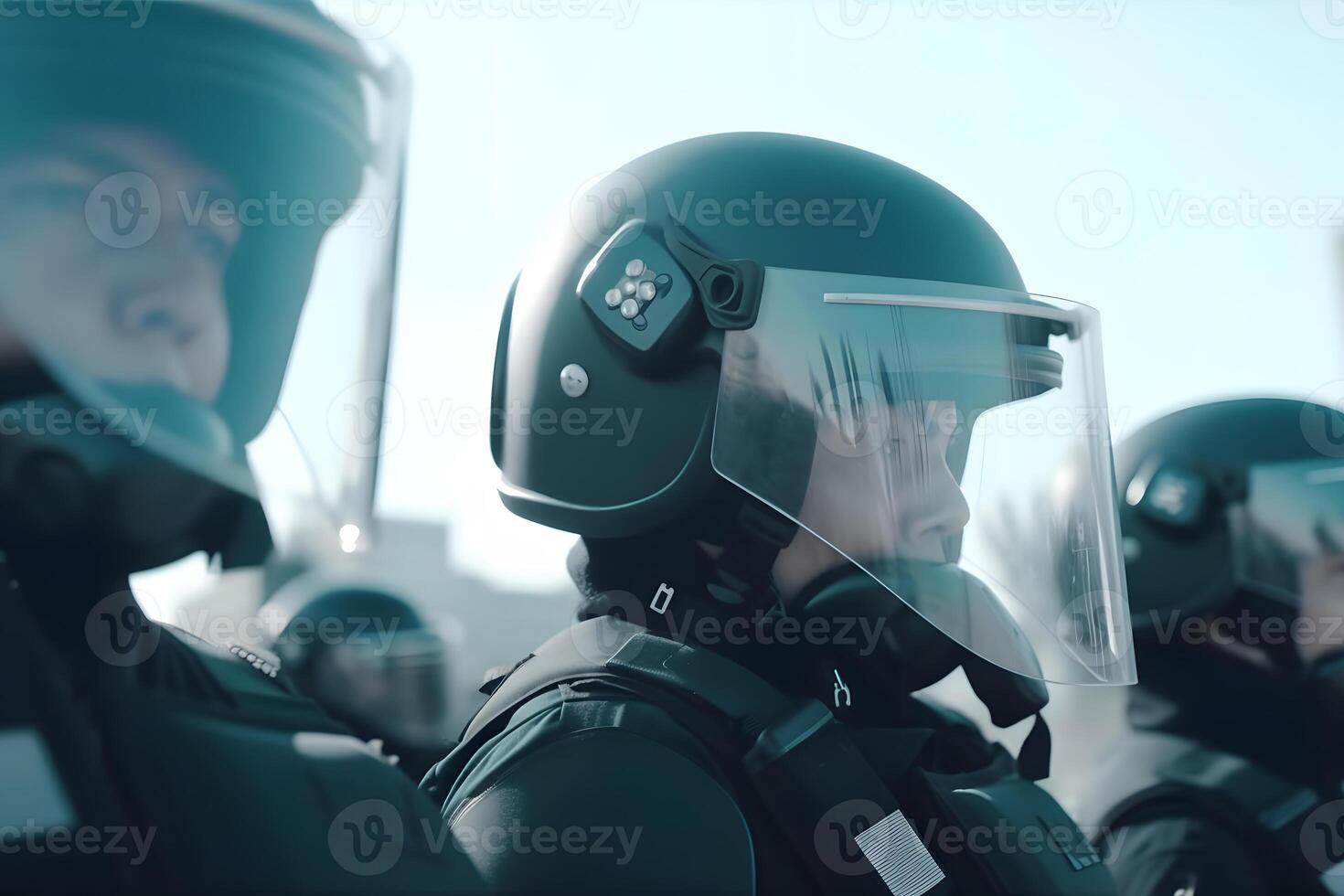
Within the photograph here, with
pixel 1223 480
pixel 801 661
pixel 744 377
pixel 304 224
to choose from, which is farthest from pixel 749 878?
pixel 1223 480

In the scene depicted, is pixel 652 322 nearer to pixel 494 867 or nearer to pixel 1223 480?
pixel 494 867

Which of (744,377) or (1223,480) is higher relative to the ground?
(744,377)

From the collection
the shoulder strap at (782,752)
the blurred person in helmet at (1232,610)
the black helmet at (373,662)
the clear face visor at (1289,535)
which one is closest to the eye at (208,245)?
the shoulder strap at (782,752)

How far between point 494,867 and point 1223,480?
1551mm

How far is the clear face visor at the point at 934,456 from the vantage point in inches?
53.9

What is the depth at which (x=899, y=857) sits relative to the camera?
1207mm

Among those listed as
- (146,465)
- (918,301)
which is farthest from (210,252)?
(918,301)

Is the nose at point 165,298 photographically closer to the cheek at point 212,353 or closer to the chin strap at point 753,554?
the cheek at point 212,353

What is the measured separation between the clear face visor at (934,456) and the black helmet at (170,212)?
614 mm

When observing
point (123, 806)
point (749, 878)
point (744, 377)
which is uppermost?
point (744, 377)

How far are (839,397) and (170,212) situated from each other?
33.0 inches

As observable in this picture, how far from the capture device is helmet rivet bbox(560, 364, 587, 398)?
1.51m

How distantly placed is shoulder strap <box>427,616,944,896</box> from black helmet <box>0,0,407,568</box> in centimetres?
48

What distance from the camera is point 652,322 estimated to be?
4.70 ft
